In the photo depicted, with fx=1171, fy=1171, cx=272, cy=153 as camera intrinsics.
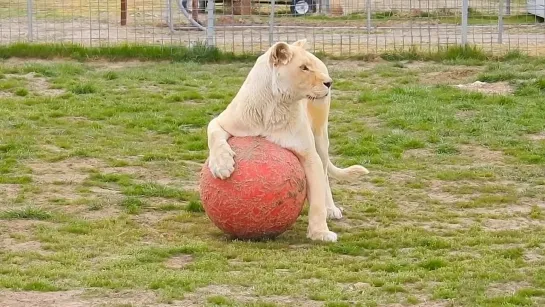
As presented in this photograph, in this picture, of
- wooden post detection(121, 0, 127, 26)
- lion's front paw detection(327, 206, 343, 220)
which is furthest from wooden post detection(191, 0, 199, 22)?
lion's front paw detection(327, 206, 343, 220)

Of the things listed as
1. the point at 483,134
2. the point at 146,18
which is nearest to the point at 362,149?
the point at 483,134

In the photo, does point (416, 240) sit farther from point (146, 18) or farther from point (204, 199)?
point (146, 18)

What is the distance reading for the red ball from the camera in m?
8.52

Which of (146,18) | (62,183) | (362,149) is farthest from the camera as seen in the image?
(146,18)

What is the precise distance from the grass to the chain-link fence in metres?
1.82

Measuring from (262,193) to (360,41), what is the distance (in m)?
12.2

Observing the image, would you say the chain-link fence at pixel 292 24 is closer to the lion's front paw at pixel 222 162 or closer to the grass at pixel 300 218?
the grass at pixel 300 218

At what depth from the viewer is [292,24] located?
22312mm

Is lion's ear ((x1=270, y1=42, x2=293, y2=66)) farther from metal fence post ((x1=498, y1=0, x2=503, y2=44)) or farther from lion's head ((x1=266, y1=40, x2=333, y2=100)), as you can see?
metal fence post ((x1=498, y1=0, x2=503, y2=44))

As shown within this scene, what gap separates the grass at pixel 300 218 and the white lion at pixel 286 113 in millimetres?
457

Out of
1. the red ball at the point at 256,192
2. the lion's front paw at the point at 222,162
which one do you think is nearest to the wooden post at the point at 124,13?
the red ball at the point at 256,192

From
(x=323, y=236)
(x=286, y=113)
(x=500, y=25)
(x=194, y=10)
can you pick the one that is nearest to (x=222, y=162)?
(x=286, y=113)

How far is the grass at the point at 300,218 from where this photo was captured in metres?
7.49

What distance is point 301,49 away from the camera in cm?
881
